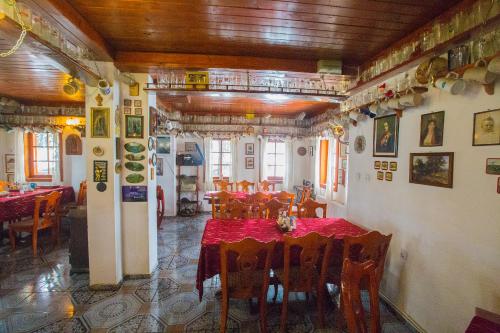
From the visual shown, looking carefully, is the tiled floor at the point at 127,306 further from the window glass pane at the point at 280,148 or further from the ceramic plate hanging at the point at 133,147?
the window glass pane at the point at 280,148

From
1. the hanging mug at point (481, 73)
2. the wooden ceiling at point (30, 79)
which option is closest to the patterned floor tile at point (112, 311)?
the wooden ceiling at point (30, 79)

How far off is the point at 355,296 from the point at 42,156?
7616mm

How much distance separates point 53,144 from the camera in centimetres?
598

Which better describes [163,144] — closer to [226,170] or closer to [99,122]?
[226,170]

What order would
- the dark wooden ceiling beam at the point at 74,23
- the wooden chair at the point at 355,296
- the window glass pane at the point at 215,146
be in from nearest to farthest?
the wooden chair at the point at 355,296 → the dark wooden ceiling beam at the point at 74,23 → the window glass pane at the point at 215,146

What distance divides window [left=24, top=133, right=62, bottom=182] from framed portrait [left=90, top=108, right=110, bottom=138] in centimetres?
419

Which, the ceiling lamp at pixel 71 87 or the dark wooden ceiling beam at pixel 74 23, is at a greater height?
the dark wooden ceiling beam at pixel 74 23

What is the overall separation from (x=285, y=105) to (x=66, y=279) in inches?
190

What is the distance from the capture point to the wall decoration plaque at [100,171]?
112 inches

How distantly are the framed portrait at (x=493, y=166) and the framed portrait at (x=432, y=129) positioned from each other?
0.41 m

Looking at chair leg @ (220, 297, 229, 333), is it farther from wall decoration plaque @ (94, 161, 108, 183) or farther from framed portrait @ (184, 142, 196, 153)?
framed portrait @ (184, 142, 196, 153)

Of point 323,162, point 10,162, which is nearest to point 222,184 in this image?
point 323,162

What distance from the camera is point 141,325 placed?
2.33 m

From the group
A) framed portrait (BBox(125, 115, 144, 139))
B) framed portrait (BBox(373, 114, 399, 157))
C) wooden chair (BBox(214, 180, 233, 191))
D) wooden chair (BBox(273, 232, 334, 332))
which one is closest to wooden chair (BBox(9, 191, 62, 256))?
framed portrait (BBox(125, 115, 144, 139))
